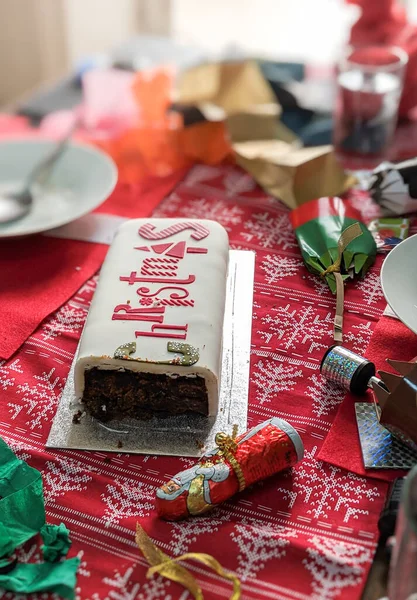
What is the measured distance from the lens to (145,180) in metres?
1.34

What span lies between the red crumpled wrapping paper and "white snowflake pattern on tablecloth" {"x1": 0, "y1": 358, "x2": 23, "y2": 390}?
0.99 meters

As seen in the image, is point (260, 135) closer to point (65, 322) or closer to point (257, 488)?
point (65, 322)

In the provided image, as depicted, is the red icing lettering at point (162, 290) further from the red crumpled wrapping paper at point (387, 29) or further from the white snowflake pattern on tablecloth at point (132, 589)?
the red crumpled wrapping paper at point (387, 29)

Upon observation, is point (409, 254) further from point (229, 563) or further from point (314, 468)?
point (229, 563)

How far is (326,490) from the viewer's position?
0.74m

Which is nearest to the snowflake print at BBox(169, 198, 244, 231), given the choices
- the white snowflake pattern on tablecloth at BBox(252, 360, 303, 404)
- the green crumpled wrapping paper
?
the white snowflake pattern on tablecloth at BBox(252, 360, 303, 404)

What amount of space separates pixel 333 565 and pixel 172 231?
51cm

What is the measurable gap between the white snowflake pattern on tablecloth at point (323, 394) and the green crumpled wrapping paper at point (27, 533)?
332mm

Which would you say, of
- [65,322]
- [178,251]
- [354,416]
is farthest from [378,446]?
[65,322]

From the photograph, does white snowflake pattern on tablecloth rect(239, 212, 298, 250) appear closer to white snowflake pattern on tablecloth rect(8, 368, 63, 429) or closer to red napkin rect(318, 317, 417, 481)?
red napkin rect(318, 317, 417, 481)

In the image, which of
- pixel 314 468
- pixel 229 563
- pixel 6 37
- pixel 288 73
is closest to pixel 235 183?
pixel 288 73

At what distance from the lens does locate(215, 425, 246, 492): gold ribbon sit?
2.40ft

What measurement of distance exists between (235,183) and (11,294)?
499 mm

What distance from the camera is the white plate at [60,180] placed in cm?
117
